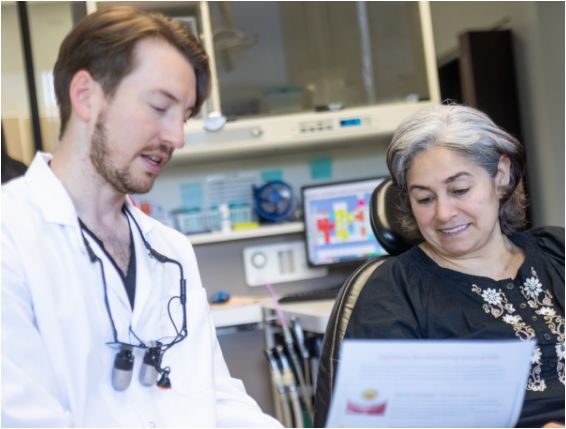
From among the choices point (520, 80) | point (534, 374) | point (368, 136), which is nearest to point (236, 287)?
point (368, 136)

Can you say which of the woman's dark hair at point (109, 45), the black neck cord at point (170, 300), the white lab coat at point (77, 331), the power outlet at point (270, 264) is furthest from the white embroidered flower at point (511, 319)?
the power outlet at point (270, 264)

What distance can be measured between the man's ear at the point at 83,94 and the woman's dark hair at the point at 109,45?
0.01 meters

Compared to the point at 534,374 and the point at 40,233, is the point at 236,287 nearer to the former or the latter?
the point at 534,374

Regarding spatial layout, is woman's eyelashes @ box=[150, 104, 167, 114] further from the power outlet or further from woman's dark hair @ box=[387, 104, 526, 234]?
the power outlet

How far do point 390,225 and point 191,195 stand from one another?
1.67 m

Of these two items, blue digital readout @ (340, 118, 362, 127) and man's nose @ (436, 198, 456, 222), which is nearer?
man's nose @ (436, 198, 456, 222)

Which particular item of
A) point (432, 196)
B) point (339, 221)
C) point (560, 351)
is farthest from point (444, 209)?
point (339, 221)

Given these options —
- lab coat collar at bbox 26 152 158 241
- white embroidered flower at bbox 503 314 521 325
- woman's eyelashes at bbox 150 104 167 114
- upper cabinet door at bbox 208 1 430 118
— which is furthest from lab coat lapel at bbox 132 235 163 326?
upper cabinet door at bbox 208 1 430 118

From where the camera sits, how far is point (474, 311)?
5.19 feet

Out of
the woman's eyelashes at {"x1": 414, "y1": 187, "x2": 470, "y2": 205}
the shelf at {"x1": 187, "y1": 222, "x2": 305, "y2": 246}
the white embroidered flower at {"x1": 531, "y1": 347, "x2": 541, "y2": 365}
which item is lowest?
the white embroidered flower at {"x1": 531, "y1": 347, "x2": 541, "y2": 365}

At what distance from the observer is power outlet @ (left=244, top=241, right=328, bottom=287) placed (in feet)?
11.1

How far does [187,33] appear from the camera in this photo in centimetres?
134

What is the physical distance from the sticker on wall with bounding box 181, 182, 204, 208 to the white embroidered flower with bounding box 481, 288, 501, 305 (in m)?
1.90

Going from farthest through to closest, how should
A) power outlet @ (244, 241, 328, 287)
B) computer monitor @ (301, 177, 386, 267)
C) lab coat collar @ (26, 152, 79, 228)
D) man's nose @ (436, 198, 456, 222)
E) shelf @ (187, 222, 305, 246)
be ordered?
power outlet @ (244, 241, 328, 287), computer monitor @ (301, 177, 386, 267), shelf @ (187, 222, 305, 246), man's nose @ (436, 198, 456, 222), lab coat collar @ (26, 152, 79, 228)
